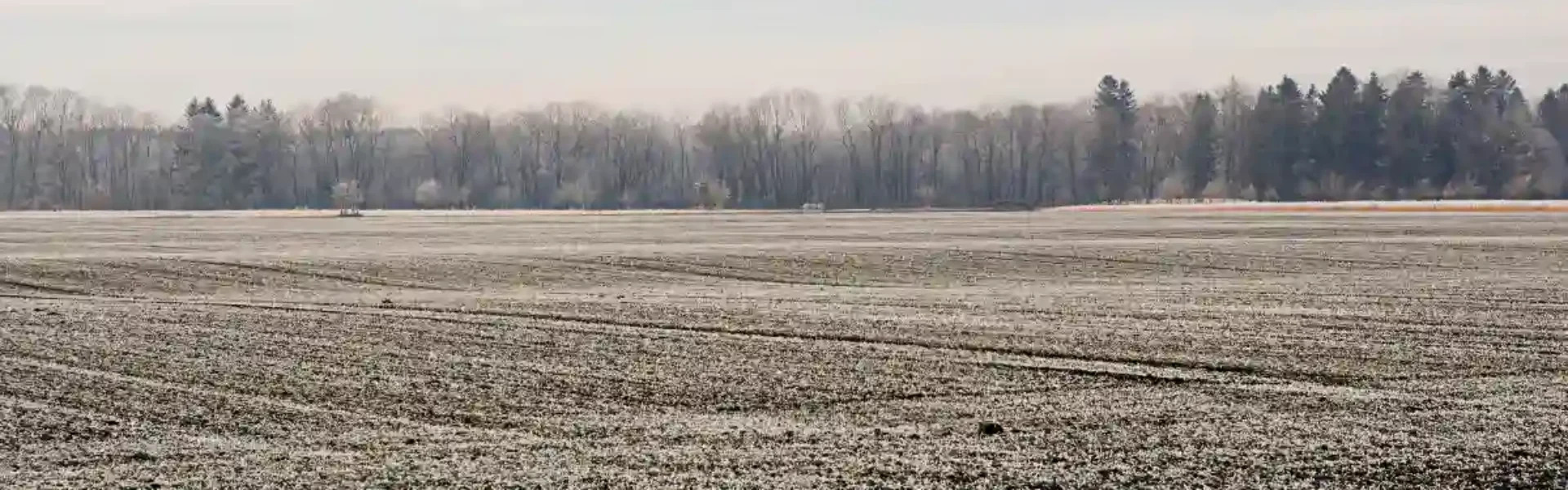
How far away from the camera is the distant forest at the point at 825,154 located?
121562mm

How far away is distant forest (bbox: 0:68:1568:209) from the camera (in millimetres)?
121562

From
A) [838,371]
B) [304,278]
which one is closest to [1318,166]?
[304,278]

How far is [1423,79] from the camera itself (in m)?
127

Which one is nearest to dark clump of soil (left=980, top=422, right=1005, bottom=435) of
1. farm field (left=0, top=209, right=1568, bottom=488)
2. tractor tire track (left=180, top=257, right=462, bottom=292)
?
farm field (left=0, top=209, right=1568, bottom=488)

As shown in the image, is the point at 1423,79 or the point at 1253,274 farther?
the point at 1423,79

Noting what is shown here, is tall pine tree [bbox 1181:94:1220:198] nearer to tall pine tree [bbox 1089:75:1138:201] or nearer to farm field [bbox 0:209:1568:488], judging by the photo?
tall pine tree [bbox 1089:75:1138:201]

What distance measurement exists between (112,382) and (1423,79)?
123409 mm

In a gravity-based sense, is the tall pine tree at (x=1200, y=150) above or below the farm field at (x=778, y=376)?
above

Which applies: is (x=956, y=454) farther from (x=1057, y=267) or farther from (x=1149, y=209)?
(x=1149, y=209)

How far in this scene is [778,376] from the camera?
1703 centimetres

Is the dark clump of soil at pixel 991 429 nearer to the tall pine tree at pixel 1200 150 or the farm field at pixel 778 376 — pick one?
the farm field at pixel 778 376

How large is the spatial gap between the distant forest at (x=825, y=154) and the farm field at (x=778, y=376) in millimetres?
86478

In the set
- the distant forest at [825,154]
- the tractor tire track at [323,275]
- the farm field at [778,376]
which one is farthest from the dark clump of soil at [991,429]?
the distant forest at [825,154]

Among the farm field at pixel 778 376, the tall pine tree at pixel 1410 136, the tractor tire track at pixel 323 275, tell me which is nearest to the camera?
the farm field at pixel 778 376
